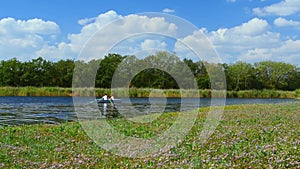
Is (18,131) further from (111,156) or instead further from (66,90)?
(66,90)

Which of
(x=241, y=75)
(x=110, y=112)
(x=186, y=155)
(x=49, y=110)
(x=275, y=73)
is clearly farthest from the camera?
(x=275, y=73)

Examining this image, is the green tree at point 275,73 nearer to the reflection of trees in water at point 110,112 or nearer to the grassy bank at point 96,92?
the grassy bank at point 96,92

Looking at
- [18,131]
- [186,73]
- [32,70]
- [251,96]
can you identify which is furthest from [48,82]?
[18,131]

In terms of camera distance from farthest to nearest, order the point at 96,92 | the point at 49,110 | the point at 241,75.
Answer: the point at 241,75 < the point at 96,92 < the point at 49,110

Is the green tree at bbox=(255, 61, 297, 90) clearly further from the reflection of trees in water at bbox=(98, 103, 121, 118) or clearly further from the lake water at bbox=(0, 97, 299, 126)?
the reflection of trees in water at bbox=(98, 103, 121, 118)

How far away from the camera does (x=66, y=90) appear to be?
75938 millimetres

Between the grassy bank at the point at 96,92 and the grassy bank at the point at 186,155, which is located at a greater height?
the grassy bank at the point at 96,92

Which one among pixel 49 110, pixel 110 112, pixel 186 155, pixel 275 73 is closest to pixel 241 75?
pixel 275 73

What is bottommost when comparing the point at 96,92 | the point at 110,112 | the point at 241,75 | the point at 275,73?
the point at 110,112

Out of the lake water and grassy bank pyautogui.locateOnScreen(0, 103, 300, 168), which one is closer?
grassy bank pyautogui.locateOnScreen(0, 103, 300, 168)

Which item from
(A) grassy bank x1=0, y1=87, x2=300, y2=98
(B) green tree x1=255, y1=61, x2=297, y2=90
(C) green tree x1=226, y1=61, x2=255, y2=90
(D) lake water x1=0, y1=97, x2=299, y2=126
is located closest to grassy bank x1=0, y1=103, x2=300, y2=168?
(D) lake water x1=0, y1=97, x2=299, y2=126

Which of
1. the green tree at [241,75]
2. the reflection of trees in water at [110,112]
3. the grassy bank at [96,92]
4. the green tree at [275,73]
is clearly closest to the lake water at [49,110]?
the reflection of trees in water at [110,112]

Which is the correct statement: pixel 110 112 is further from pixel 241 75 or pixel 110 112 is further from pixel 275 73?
pixel 275 73

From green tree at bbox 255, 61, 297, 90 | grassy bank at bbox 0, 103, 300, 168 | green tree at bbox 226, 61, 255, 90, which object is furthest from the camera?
green tree at bbox 255, 61, 297, 90
